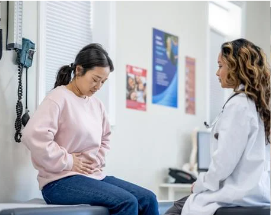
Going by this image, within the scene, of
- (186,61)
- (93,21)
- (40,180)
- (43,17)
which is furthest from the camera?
(186,61)

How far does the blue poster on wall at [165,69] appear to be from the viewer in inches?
171

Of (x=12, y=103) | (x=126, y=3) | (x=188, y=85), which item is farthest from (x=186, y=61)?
(x=12, y=103)

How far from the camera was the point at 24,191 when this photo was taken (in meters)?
3.01

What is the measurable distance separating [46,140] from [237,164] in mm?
963

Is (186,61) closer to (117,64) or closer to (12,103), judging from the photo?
(117,64)

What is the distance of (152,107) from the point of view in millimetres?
4273

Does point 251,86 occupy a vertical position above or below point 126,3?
below

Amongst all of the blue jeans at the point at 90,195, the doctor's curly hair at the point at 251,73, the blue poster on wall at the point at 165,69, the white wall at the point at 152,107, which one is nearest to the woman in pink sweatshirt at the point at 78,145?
the blue jeans at the point at 90,195

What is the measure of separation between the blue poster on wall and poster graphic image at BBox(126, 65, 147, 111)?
0.49ft

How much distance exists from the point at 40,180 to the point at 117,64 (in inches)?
56.4

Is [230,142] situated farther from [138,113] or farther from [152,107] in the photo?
[152,107]

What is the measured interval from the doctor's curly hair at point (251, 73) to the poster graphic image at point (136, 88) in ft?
5.48

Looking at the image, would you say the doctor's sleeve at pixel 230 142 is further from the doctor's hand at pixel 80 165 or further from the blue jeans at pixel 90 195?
the doctor's hand at pixel 80 165

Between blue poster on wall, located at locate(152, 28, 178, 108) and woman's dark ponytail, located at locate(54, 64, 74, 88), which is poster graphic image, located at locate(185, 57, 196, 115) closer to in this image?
blue poster on wall, located at locate(152, 28, 178, 108)
